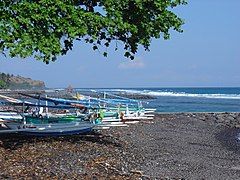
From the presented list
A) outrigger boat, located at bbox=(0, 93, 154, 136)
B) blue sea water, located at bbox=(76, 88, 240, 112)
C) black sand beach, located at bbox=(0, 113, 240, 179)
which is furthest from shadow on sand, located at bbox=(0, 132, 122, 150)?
blue sea water, located at bbox=(76, 88, 240, 112)

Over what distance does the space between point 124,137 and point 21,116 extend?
15.9 ft

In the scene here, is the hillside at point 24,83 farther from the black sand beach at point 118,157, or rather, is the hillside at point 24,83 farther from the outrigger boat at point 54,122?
the black sand beach at point 118,157

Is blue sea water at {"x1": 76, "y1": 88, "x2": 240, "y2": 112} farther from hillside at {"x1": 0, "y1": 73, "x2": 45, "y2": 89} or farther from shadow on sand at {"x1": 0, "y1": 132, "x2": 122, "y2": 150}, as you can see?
hillside at {"x1": 0, "y1": 73, "x2": 45, "y2": 89}

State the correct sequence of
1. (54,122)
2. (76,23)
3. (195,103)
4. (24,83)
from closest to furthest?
1. (76,23)
2. (54,122)
3. (195,103)
4. (24,83)

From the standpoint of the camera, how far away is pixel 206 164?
1784 cm

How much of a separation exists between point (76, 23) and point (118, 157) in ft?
15.7

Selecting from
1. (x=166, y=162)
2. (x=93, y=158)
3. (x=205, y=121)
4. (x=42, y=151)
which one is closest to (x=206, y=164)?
(x=166, y=162)

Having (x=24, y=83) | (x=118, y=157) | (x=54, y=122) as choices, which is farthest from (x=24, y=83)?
(x=118, y=157)

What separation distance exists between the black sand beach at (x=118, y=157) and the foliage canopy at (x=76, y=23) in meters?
3.29

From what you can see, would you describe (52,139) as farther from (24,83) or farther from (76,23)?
(24,83)

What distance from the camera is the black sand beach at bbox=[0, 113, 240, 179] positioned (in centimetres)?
1411

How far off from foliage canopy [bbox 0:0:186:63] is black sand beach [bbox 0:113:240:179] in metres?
3.29

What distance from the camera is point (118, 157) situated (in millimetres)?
16953

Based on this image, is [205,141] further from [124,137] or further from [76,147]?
[76,147]
